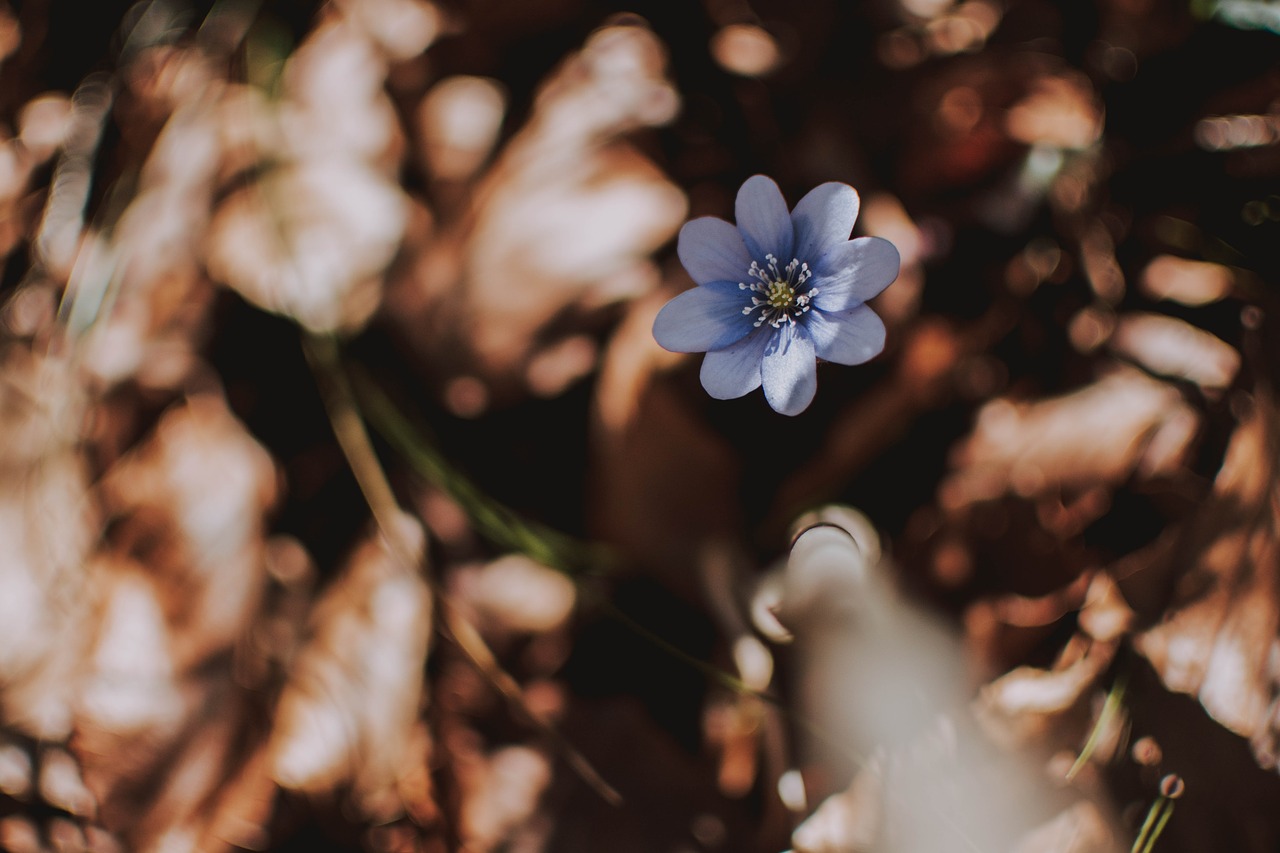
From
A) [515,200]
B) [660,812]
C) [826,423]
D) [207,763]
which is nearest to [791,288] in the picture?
[826,423]

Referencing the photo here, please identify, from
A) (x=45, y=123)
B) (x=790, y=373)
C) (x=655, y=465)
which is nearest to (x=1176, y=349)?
(x=790, y=373)

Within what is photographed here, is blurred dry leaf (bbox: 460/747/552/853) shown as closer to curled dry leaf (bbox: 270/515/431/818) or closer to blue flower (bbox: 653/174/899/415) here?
curled dry leaf (bbox: 270/515/431/818)

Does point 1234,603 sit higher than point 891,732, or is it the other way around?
point 1234,603

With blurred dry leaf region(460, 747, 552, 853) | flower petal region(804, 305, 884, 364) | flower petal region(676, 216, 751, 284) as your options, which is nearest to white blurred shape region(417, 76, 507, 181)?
flower petal region(676, 216, 751, 284)

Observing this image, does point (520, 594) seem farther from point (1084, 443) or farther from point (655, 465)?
point (1084, 443)

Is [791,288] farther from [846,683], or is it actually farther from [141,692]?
[141,692]
